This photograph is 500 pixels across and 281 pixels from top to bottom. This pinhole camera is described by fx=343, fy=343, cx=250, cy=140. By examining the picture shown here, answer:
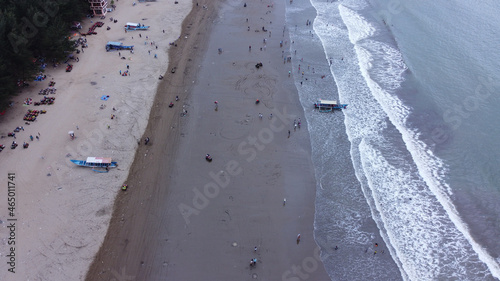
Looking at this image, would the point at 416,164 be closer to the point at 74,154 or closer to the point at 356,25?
the point at 356,25

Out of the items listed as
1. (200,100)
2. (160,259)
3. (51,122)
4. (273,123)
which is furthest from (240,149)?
(51,122)

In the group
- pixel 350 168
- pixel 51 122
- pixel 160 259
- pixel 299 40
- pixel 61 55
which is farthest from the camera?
pixel 299 40

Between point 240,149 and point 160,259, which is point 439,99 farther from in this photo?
point 160,259
